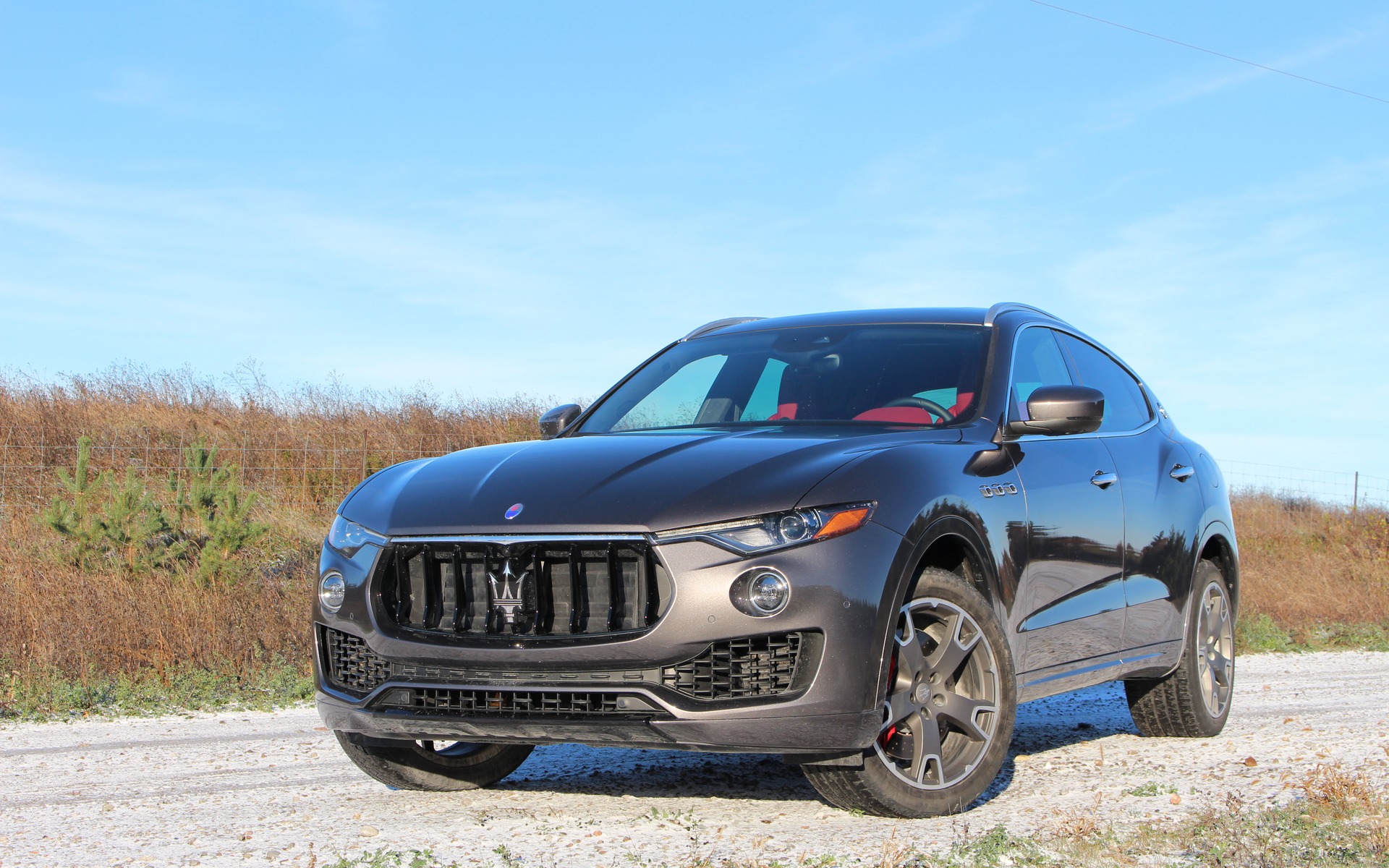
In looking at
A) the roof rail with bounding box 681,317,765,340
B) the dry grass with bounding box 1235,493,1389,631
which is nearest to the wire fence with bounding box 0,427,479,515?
the dry grass with bounding box 1235,493,1389,631

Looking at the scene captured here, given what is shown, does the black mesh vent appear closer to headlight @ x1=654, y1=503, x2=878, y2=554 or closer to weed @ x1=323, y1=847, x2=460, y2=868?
weed @ x1=323, y1=847, x2=460, y2=868

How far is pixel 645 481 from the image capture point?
13.3ft

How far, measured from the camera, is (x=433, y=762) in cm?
491

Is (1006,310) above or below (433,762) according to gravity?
above

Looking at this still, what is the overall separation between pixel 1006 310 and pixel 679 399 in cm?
143

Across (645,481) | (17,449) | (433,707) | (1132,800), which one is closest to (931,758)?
(1132,800)

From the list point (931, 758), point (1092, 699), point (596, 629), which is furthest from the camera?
point (1092, 699)

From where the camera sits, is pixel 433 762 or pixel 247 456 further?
pixel 247 456

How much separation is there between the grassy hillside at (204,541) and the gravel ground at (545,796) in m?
1.56

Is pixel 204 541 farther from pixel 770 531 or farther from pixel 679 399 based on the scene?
pixel 770 531

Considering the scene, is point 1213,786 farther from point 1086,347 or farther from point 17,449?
point 17,449

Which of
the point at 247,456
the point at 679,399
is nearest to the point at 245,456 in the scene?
the point at 247,456

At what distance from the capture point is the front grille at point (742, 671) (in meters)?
3.79

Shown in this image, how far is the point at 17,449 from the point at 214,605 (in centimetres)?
1078
